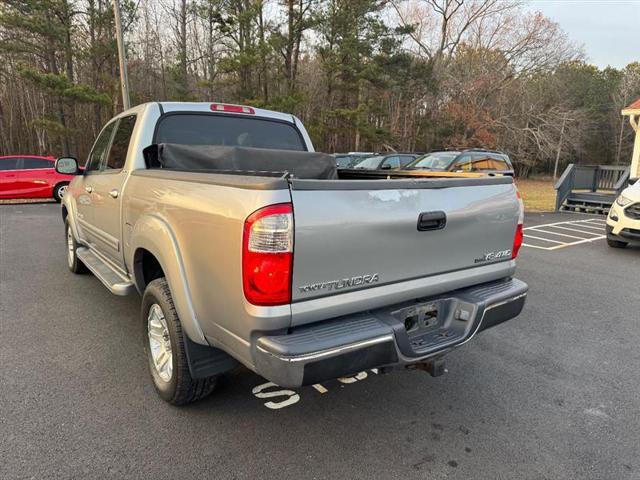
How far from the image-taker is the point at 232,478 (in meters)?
2.21

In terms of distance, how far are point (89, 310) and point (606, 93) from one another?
5102 cm

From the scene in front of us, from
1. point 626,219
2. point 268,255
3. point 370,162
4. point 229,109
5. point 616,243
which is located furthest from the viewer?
point 370,162

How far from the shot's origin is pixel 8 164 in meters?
13.3

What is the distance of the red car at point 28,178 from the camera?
43.8ft

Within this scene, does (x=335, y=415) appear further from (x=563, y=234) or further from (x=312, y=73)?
(x=312, y=73)

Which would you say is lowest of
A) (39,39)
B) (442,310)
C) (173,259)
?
(442,310)

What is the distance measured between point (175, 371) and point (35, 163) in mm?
14052

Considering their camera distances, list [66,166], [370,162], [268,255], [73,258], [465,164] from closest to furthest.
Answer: [268,255] → [66,166] → [73,258] → [465,164] → [370,162]

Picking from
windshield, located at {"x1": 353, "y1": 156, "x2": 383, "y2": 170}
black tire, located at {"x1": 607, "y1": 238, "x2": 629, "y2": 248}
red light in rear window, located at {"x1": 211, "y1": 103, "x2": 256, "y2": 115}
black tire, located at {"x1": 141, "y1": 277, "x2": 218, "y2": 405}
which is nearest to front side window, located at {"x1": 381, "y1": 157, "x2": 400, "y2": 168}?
windshield, located at {"x1": 353, "y1": 156, "x2": 383, "y2": 170}

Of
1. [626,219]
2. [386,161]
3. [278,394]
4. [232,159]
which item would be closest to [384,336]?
[278,394]

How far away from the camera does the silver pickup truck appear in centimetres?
198

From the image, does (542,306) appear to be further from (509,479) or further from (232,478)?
(232,478)

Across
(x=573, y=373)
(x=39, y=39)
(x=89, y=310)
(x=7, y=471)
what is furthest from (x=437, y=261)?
(x=39, y=39)

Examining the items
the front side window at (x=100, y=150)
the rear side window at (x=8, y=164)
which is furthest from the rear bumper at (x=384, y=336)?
the rear side window at (x=8, y=164)
